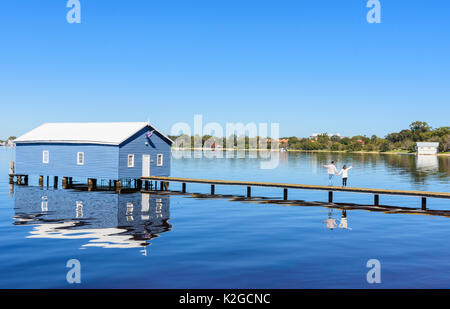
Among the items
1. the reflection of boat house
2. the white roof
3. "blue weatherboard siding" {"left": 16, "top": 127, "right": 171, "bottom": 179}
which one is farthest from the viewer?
the white roof

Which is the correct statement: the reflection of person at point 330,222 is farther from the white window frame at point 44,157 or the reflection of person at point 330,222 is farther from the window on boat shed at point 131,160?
the white window frame at point 44,157

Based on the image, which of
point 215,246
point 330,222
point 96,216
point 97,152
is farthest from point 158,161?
point 215,246

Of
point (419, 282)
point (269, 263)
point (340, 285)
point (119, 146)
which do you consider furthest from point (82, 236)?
point (119, 146)

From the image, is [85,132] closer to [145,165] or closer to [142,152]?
[142,152]

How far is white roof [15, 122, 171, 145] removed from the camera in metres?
44.1

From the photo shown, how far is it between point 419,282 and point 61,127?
4489cm

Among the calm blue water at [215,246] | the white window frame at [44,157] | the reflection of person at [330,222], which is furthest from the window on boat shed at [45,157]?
the reflection of person at [330,222]

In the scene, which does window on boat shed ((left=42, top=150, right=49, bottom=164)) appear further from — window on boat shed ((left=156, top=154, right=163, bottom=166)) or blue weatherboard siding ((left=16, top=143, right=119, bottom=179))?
window on boat shed ((left=156, top=154, right=163, bottom=166))

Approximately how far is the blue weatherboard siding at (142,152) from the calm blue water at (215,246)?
8255 mm

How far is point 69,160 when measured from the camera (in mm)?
46750

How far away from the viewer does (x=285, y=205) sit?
36031mm

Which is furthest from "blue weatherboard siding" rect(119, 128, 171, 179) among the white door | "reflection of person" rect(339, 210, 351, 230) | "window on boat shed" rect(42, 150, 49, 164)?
"reflection of person" rect(339, 210, 351, 230)

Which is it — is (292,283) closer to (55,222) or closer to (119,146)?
(55,222)

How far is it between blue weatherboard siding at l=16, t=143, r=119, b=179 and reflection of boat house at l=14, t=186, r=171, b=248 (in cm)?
245
